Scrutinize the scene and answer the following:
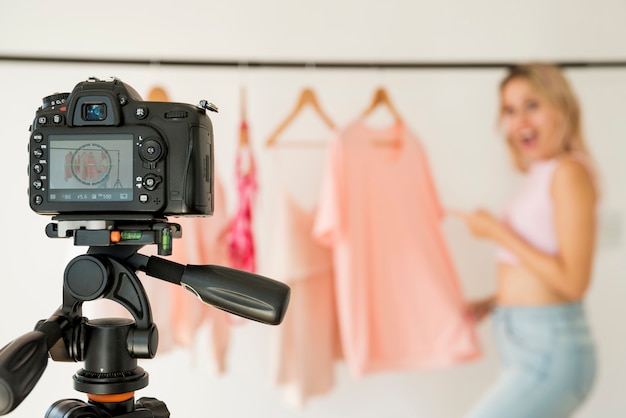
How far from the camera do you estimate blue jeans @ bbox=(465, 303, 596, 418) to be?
1.87 m

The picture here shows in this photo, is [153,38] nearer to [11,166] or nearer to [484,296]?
[11,166]

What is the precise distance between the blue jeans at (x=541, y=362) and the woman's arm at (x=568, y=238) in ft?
0.28

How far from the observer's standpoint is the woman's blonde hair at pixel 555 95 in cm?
193

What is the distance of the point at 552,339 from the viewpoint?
1897 millimetres

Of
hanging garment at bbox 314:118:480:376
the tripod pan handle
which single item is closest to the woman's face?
hanging garment at bbox 314:118:480:376

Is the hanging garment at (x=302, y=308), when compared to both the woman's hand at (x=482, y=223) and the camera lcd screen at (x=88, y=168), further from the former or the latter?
the camera lcd screen at (x=88, y=168)

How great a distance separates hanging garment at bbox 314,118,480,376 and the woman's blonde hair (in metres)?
0.38

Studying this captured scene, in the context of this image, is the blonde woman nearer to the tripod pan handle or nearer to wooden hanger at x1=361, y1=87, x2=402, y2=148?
wooden hanger at x1=361, y1=87, x2=402, y2=148

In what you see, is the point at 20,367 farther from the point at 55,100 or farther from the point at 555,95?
the point at 555,95

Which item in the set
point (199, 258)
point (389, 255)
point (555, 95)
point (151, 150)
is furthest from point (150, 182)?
point (555, 95)

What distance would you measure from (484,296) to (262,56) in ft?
3.24

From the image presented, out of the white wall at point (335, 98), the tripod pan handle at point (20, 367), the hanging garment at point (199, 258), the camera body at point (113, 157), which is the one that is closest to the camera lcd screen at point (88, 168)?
the camera body at point (113, 157)

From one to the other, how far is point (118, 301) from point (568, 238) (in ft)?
5.15

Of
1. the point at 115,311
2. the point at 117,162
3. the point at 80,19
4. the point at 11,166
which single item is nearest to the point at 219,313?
→ the point at 115,311
